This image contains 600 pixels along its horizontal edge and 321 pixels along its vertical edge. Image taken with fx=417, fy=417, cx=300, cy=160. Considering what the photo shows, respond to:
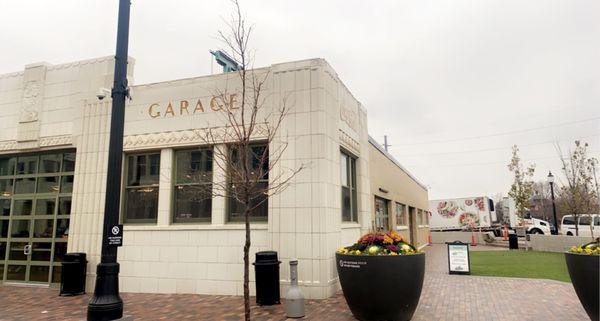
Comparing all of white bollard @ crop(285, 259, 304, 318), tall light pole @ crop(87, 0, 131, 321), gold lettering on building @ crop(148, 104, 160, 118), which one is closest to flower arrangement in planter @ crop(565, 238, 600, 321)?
white bollard @ crop(285, 259, 304, 318)

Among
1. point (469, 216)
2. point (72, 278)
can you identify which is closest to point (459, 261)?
point (72, 278)

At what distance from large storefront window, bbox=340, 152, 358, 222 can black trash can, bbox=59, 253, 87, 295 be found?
684 cm

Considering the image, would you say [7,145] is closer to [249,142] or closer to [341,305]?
[249,142]

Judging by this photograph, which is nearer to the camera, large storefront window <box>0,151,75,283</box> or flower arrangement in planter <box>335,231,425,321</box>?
flower arrangement in planter <box>335,231,425,321</box>

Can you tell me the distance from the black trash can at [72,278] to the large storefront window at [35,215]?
4.62 feet

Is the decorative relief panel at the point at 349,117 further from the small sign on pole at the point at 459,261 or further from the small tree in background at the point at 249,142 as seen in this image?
the small sign on pole at the point at 459,261

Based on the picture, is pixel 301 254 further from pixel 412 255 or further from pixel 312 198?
pixel 412 255

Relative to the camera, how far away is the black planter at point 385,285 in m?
6.67

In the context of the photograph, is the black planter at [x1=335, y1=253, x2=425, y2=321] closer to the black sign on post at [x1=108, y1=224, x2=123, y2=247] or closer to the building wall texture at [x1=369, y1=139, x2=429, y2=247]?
the black sign on post at [x1=108, y1=224, x2=123, y2=247]

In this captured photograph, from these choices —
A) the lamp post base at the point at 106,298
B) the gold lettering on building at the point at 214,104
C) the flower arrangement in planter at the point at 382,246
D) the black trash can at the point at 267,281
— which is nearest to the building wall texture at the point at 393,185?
the black trash can at the point at 267,281

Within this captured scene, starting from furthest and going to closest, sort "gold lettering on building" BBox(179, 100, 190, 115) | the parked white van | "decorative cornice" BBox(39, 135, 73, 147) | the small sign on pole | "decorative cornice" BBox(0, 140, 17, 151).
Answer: the parked white van → the small sign on pole → "decorative cornice" BBox(0, 140, 17, 151) → "decorative cornice" BBox(39, 135, 73, 147) → "gold lettering on building" BBox(179, 100, 190, 115)

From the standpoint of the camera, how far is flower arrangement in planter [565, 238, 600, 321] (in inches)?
234

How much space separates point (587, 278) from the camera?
20.0 feet

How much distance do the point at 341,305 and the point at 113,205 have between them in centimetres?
475
